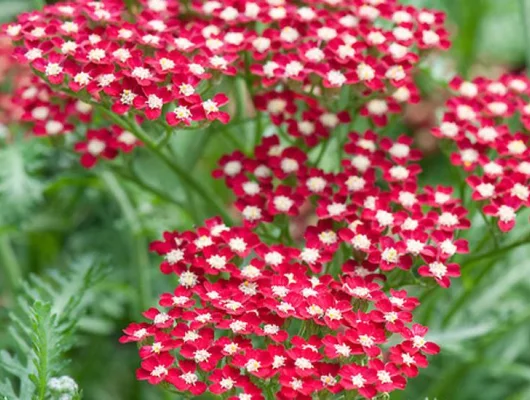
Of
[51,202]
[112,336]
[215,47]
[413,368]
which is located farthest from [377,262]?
[112,336]

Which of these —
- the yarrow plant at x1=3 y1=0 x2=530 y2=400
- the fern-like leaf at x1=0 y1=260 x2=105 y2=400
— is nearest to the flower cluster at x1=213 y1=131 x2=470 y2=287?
the yarrow plant at x1=3 y1=0 x2=530 y2=400

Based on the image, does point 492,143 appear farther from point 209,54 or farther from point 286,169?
point 209,54

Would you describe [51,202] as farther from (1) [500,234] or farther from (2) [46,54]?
(1) [500,234]

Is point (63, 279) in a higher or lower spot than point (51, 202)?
lower

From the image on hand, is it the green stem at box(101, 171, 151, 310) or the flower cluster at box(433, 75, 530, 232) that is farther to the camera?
the green stem at box(101, 171, 151, 310)

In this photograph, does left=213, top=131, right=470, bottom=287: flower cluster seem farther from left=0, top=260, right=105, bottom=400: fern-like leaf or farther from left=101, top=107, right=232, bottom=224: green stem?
left=0, top=260, right=105, bottom=400: fern-like leaf

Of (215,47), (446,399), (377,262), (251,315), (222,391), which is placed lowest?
(222,391)

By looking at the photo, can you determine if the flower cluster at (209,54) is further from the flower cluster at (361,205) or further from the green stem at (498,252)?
the green stem at (498,252)

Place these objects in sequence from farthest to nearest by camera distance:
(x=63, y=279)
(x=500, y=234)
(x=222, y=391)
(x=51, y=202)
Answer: (x=51, y=202)
(x=63, y=279)
(x=500, y=234)
(x=222, y=391)
